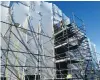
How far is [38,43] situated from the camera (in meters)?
8.88

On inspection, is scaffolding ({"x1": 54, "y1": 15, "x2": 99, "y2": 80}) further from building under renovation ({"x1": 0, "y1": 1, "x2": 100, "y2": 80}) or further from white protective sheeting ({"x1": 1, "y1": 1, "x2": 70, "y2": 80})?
white protective sheeting ({"x1": 1, "y1": 1, "x2": 70, "y2": 80})

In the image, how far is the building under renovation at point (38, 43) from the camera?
7469 mm

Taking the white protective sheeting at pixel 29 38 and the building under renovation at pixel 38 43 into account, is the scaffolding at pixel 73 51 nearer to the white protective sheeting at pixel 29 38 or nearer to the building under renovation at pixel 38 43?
the building under renovation at pixel 38 43

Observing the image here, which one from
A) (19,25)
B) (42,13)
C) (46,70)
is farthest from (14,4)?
(46,70)

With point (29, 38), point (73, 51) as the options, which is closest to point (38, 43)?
point (29, 38)

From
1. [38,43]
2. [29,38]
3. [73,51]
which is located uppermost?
[29,38]

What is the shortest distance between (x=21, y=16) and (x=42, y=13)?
5.73ft

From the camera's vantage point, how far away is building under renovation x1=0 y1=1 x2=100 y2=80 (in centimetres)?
747

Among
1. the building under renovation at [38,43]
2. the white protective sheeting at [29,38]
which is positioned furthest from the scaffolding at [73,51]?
the white protective sheeting at [29,38]

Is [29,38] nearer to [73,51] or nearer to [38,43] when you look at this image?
[38,43]

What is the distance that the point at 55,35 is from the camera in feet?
33.2

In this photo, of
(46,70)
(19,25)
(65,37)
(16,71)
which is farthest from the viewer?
(65,37)

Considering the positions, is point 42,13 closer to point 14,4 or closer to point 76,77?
point 14,4

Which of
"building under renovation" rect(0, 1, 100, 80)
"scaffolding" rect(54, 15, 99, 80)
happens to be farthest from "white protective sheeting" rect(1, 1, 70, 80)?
"scaffolding" rect(54, 15, 99, 80)
